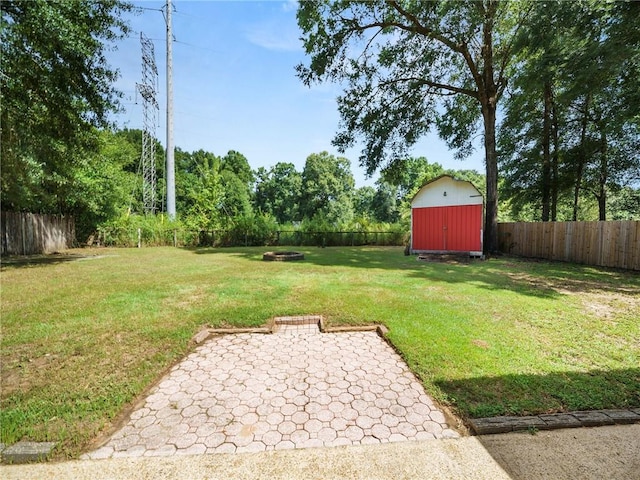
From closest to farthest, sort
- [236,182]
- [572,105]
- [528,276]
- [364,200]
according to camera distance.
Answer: [528,276] < [572,105] < [236,182] < [364,200]

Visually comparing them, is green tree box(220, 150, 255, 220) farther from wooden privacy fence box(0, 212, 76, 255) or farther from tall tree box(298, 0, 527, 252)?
tall tree box(298, 0, 527, 252)

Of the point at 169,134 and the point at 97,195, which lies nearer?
the point at 97,195

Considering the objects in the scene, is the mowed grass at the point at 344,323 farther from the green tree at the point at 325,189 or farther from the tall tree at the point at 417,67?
the green tree at the point at 325,189

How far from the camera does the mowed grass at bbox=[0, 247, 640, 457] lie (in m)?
2.47

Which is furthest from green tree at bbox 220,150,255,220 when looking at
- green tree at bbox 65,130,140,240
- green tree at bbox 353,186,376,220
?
green tree at bbox 353,186,376,220

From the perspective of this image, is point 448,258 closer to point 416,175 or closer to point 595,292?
point 595,292

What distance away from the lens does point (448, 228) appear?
11.9 metres

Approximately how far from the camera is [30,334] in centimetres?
375

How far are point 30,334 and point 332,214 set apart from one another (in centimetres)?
2789

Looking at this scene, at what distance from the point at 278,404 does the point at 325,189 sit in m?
29.3

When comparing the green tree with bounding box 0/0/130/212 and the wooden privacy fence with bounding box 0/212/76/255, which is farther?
the wooden privacy fence with bounding box 0/212/76/255

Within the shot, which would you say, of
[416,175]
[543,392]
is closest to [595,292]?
[543,392]

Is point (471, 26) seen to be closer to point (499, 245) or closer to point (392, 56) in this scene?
point (392, 56)

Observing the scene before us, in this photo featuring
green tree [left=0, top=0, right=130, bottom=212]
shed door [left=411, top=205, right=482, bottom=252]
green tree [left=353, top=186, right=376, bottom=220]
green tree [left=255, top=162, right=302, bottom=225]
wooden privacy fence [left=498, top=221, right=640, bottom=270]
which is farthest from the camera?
green tree [left=353, top=186, right=376, bottom=220]
